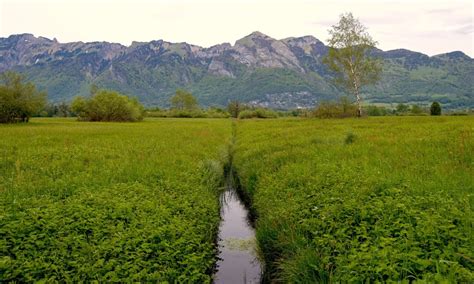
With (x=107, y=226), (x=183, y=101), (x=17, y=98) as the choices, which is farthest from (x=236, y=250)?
(x=183, y=101)

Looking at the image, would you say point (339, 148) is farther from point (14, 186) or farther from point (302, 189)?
point (14, 186)

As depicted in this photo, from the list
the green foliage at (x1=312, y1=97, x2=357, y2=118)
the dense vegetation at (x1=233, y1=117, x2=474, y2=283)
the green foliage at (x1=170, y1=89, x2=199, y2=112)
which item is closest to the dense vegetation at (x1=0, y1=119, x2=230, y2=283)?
the dense vegetation at (x1=233, y1=117, x2=474, y2=283)

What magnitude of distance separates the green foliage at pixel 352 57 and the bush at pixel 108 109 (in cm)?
5117

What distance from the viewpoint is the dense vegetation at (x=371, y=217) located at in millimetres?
6164

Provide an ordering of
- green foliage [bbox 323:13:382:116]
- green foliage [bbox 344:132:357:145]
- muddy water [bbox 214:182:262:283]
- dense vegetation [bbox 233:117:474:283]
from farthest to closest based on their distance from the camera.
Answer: green foliage [bbox 323:13:382:116]
green foliage [bbox 344:132:357:145]
muddy water [bbox 214:182:262:283]
dense vegetation [bbox 233:117:474:283]

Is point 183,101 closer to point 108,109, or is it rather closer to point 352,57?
point 108,109

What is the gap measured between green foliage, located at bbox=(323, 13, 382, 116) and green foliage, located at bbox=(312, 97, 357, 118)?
194 centimetres

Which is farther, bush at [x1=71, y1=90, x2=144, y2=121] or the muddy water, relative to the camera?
bush at [x1=71, y1=90, x2=144, y2=121]

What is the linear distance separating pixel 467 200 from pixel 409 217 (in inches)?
64.6

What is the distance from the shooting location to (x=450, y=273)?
5500 millimetres

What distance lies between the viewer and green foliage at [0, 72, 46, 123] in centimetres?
6531

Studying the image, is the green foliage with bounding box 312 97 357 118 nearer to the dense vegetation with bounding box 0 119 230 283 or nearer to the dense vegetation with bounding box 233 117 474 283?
the dense vegetation with bounding box 233 117 474 283

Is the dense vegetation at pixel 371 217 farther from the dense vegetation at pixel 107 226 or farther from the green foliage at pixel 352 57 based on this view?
the green foliage at pixel 352 57

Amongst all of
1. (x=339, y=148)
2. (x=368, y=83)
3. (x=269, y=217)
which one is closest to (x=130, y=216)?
(x=269, y=217)
